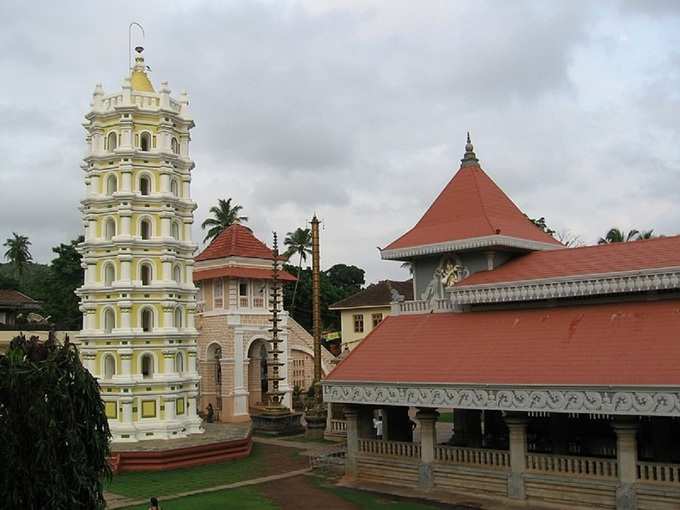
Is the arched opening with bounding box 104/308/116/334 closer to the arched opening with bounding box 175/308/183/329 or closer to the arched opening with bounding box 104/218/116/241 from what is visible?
the arched opening with bounding box 175/308/183/329

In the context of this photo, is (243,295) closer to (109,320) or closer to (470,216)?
(109,320)

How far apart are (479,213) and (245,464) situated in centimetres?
1039

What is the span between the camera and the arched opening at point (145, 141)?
1017 inches

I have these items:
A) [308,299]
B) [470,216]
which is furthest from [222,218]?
[470,216]

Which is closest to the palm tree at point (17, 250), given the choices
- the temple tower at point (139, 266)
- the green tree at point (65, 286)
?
the green tree at point (65, 286)


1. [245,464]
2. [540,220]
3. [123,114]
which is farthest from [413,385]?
[540,220]

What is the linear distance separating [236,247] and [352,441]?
15487 millimetres

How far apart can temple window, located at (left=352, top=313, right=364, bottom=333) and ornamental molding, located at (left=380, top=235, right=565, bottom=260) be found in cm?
2500

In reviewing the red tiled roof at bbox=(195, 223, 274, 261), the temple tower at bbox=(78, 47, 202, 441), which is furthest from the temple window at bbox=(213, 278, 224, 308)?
the temple tower at bbox=(78, 47, 202, 441)

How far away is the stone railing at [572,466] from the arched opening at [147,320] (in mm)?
14022

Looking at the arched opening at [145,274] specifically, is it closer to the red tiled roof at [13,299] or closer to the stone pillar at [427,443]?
the stone pillar at [427,443]

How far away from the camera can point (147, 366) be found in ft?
81.5

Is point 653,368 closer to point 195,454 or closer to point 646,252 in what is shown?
point 646,252

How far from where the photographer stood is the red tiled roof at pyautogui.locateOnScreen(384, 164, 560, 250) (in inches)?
773
